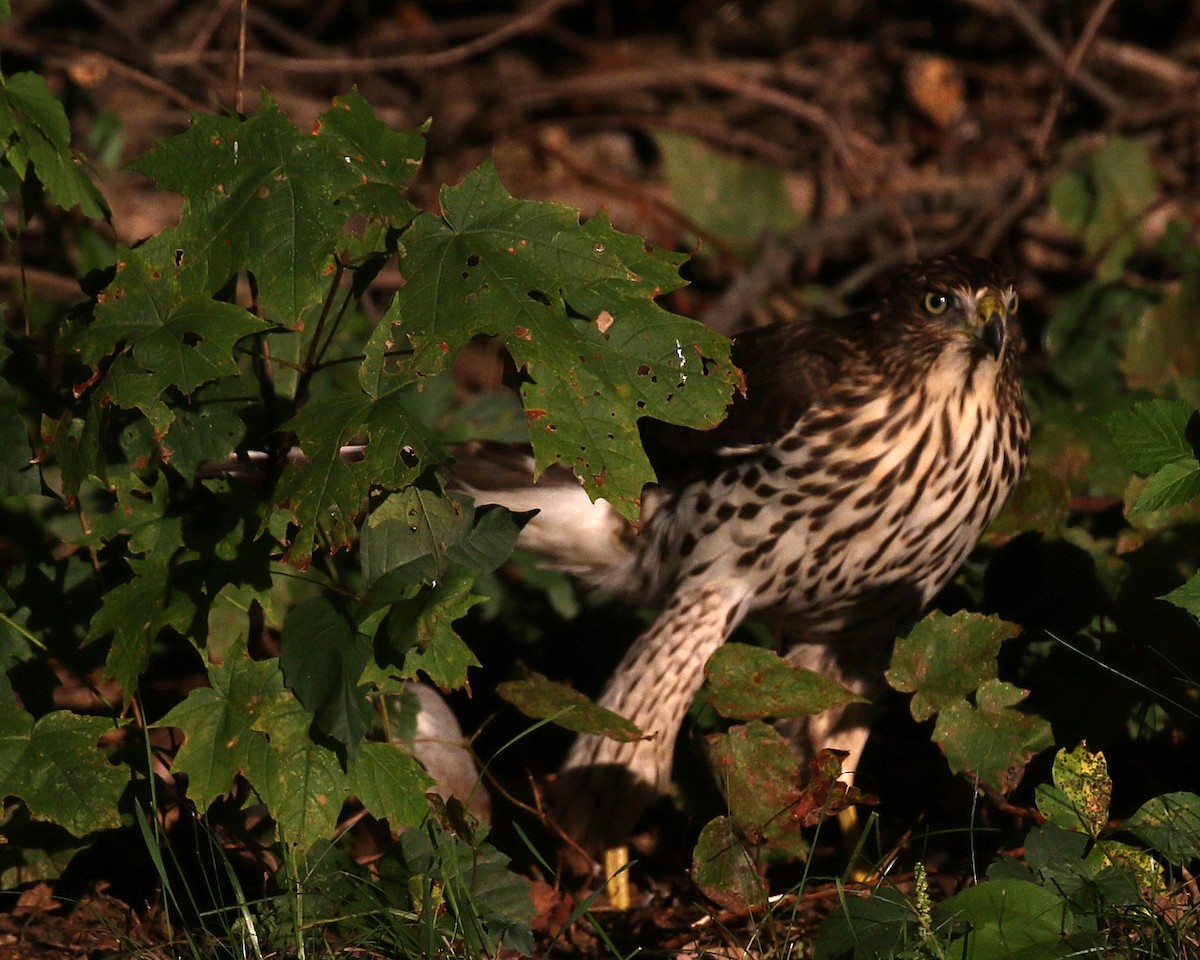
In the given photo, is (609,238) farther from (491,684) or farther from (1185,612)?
(491,684)

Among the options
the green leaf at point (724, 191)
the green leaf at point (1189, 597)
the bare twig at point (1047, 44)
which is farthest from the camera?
A: the green leaf at point (724, 191)

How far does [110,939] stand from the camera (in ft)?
9.22

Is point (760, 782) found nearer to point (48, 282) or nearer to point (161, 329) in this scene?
point (161, 329)

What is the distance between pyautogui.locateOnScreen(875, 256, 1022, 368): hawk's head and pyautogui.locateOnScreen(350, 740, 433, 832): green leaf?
1.55 metres

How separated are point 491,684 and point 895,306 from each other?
1487mm

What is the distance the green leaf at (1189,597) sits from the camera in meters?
2.42

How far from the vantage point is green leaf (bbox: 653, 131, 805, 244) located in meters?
6.73

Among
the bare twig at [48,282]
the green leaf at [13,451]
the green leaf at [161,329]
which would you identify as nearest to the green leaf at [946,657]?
the green leaf at [161,329]

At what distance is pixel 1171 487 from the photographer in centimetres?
250

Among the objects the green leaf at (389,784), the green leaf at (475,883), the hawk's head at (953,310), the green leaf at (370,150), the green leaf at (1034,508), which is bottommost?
the green leaf at (475,883)

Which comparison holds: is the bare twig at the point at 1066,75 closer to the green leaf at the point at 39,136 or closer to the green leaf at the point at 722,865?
the green leaf at the point at 722,865

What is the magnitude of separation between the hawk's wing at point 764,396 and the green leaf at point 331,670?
1162 mm

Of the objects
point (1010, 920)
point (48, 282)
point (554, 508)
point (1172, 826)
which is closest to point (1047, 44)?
point (554, 508)

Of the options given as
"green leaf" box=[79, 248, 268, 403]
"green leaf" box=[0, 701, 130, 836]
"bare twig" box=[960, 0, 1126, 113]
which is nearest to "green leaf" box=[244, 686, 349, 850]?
"green leaf" box=[0, 701, 130, 836]
